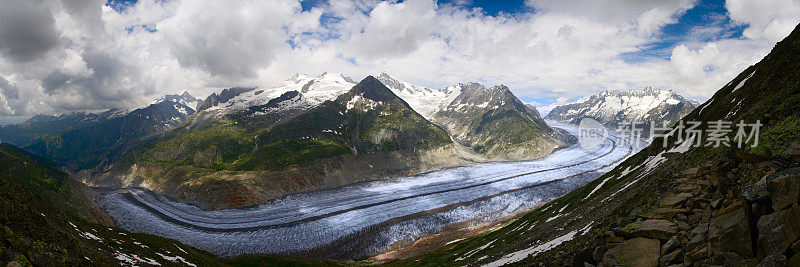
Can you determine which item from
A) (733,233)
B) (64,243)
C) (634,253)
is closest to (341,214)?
(64,243)

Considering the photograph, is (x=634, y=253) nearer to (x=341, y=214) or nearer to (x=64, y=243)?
(x=64, y=243)

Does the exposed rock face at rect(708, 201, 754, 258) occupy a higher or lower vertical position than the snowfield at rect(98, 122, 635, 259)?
higher

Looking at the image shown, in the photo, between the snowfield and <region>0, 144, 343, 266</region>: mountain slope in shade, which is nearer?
<region>0, 144, 343, 266</region>: mountain slope in shade

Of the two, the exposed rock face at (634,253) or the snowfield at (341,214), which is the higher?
the exposed rock face at (634,253)

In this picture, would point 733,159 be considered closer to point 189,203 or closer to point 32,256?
point 32,256

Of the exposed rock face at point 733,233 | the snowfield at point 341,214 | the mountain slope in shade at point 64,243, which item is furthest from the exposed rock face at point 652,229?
the snowfield at point 341,214

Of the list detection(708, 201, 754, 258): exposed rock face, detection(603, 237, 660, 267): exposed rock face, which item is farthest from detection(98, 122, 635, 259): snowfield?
detection(708, 201, 754, 258): exposed rock face

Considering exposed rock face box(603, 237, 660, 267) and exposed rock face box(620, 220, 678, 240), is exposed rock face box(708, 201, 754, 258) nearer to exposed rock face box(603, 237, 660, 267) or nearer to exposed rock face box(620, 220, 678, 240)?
exposed rock face box(620, 220, 678, 240)

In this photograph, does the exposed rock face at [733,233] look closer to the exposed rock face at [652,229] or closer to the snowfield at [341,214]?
the exposed rock face at [652,229]

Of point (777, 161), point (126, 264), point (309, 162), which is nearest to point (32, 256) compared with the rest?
point (126, 264)
